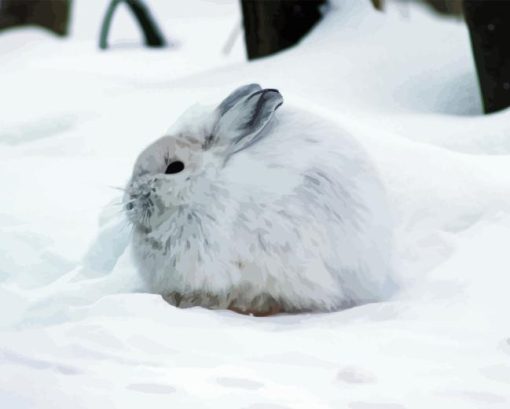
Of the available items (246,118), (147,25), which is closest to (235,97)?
(246,118)

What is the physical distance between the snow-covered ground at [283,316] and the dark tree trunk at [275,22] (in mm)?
71

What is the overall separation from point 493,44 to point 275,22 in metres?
1.02

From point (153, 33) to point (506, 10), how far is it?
3.47 m

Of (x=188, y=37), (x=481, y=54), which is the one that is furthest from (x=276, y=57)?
(x=188, y=37)

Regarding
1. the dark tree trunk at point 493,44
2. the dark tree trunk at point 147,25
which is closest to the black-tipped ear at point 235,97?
the dark tree trunk at point 493,44

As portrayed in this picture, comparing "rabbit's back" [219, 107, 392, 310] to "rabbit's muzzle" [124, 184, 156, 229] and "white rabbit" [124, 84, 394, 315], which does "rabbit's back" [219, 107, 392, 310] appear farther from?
"rabbit's muzzle" [124, 184, 156, 229]

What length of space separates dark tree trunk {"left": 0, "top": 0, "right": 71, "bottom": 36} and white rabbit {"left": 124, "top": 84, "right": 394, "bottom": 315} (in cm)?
562

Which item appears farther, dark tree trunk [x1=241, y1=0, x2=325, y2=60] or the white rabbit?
dark tree trunk [x1=241, y1=0, x2=325, y2=60]

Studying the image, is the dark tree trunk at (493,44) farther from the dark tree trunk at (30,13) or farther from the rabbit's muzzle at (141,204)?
the dark tree trunk at (30,13)

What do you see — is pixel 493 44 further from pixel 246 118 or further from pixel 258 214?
pixel 258 214

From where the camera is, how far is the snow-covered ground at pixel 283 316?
1368 mm

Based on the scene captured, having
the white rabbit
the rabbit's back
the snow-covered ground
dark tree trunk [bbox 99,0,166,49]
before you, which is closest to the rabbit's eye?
the white rabbit

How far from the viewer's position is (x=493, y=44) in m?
3.34

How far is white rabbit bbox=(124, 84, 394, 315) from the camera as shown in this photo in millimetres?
1869
